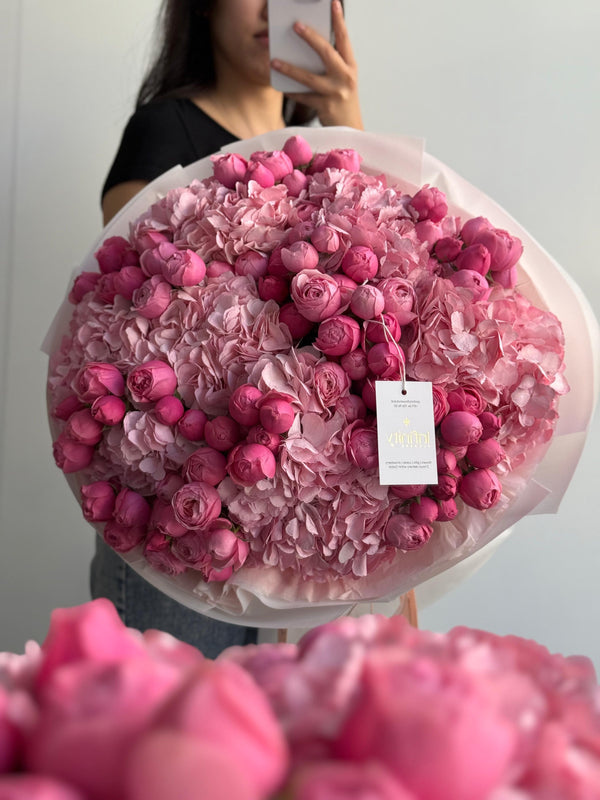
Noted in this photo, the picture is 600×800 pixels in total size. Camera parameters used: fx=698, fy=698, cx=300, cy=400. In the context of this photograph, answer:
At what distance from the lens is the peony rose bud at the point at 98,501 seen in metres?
0.64

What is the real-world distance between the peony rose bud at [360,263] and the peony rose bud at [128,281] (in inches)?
7.8

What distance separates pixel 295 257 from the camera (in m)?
0.58

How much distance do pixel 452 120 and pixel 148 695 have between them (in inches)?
61.4

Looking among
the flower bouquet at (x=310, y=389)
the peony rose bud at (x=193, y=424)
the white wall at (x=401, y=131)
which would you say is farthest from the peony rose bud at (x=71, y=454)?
the white wall at (x=401, y=131)

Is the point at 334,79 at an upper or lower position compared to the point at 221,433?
upper

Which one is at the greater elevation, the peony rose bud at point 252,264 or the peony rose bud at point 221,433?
the peony rose bud at point 252,264

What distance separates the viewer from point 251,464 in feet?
1.78

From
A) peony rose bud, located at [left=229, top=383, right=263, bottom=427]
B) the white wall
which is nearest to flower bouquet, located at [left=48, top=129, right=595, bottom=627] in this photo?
peony rose bud, located at [left=229, top=383, right=263, bottom=427]

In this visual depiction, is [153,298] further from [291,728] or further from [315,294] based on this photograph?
[291,728]

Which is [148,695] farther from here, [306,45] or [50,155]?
[50,155]

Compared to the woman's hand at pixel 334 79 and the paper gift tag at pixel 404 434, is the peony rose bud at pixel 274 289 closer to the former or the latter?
the paper gift tag at pixel 404 434

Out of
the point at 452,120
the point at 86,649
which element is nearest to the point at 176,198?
the point at 86,649

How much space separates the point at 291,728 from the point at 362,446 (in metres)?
0.39

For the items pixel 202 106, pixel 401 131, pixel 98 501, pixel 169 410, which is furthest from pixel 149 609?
pixel 401 131
